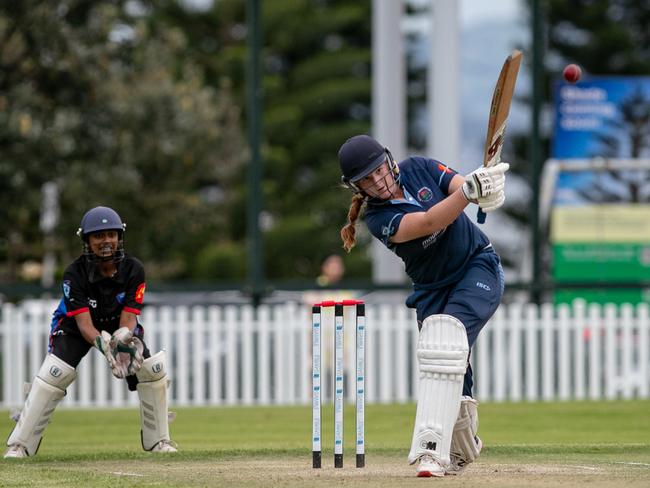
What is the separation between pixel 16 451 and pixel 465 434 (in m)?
3.27

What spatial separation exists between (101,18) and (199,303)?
7.05m

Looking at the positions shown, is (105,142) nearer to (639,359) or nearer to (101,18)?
(101,18)

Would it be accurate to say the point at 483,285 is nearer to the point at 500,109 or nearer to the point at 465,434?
the point at 465,434

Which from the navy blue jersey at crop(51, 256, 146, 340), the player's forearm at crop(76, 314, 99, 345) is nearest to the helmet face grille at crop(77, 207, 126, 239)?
the navy blue jersey at crop(51, 256, 146, 340)

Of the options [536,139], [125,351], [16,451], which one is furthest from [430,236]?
[536,139]

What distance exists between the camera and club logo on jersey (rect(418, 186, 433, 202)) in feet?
25.8

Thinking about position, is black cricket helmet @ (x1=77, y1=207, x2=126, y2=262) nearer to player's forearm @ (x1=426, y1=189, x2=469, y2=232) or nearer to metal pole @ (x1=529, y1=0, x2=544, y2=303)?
player's forearm @ (x1=426, y1=189, x2=469, y2=232)

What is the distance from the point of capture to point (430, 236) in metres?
7.80

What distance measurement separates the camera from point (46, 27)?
70.6 feet

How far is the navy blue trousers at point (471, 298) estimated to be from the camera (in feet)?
25.7

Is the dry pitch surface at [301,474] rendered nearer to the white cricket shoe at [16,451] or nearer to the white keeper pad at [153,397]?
the white cricket shoe at [16,451]

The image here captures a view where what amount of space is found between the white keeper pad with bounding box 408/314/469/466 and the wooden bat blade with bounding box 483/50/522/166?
36.0 inches

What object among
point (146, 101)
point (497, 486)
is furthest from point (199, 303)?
point (497, 486)

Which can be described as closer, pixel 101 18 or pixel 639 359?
pixel 639 359
